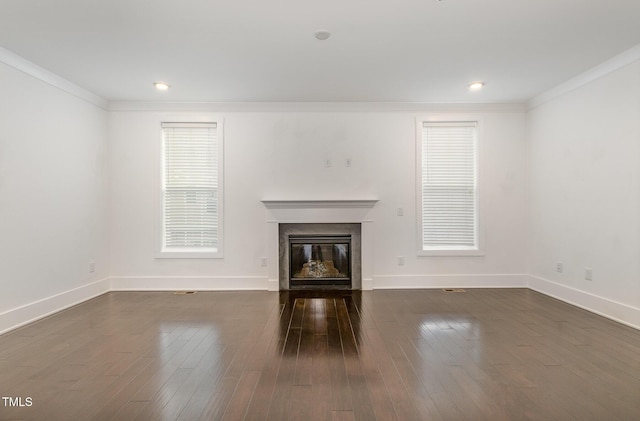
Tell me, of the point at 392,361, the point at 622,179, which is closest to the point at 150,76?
the point at 392,361

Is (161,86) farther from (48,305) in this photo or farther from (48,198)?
(48,305)

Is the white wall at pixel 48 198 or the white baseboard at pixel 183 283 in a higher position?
the white wall at pixel 48 198

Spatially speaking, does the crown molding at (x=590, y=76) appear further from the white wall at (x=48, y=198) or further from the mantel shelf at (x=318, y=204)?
the white wall at (x=48, y=198)

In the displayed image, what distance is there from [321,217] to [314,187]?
45 centimetres

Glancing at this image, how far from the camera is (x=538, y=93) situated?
189 inches

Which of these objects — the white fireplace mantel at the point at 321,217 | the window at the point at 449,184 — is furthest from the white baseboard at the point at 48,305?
the window at the point at 449,184

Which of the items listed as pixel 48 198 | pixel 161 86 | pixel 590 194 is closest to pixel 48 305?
pixel 48 198

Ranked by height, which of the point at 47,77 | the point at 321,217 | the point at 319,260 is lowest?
the point at 319,260

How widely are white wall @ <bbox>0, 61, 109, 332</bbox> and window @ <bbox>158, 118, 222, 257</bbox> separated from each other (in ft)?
2.75

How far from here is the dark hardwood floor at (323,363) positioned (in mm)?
2041

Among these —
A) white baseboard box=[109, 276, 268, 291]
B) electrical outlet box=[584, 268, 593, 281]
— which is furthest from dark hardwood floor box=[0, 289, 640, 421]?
white baseboard box=[109, 276, 268, 291]

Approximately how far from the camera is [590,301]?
13.2 feet

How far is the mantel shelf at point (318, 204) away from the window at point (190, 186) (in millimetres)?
876

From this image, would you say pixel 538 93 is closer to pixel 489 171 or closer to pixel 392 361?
pixel 489 171
